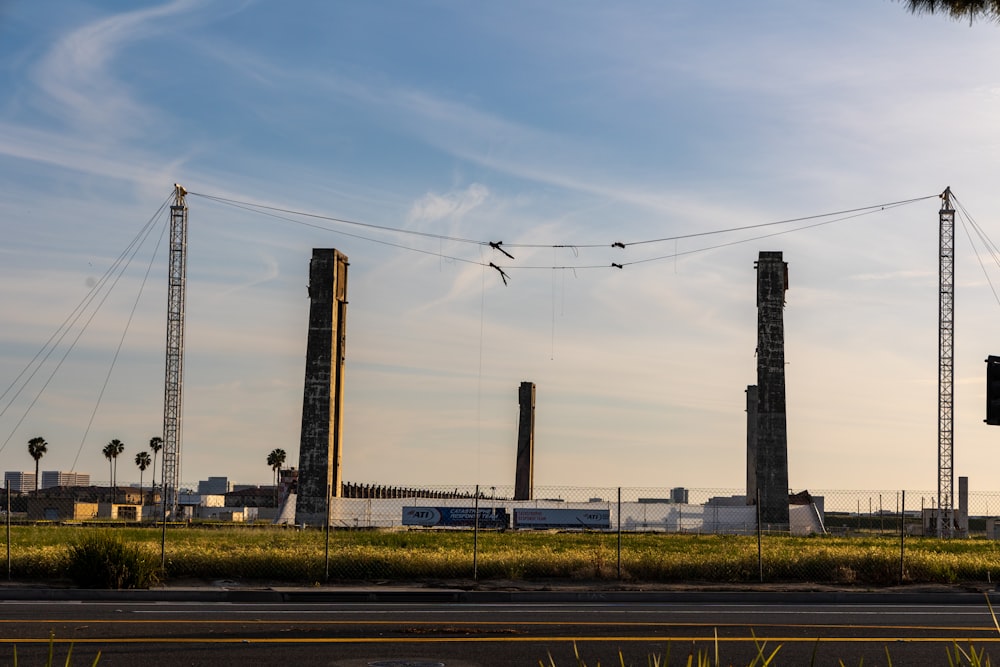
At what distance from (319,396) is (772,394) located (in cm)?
2436

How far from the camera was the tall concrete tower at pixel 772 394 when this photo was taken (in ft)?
207

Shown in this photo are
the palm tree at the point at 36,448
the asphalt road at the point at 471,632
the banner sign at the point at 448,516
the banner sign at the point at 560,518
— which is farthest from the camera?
the palm tree at the point at 36,448

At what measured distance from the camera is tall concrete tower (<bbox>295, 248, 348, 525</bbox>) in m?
63.2

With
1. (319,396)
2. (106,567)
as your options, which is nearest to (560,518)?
(319,396)

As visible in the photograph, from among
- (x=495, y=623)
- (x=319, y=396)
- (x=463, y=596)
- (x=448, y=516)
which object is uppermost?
(x=319, y=396)

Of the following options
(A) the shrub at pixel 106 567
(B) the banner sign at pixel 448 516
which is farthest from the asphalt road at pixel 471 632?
(B) the banner sign at pixel 448 516

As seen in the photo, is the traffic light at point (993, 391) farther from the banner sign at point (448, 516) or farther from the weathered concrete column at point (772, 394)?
the banner sign at point (448, 516)

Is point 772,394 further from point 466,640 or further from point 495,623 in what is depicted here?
point 466,640

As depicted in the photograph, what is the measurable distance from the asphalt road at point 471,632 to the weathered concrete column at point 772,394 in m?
42.9

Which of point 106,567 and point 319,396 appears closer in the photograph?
point 106,567

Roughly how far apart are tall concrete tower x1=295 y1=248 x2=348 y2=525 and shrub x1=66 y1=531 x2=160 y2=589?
39.5 meters

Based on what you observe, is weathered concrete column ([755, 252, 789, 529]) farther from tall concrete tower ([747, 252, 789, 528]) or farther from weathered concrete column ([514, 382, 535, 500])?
weathered concrete column ([514, 382, 535, 500])

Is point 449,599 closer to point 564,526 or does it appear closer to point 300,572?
point 300,572

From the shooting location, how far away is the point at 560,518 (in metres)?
69.8
